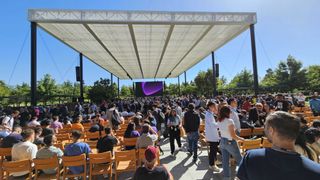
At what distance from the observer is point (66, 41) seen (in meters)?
20.8

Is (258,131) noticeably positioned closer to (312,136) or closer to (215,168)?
(215,168)

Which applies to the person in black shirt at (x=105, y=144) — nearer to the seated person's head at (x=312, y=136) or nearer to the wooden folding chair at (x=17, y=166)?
the wooden folding chair at (x=17, y=166)

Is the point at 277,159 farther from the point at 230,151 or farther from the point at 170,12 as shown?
the point at 170,12

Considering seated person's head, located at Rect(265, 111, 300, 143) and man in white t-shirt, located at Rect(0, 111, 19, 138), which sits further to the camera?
man in white t-shirt, located at Rect(0, 111, 19, 138)

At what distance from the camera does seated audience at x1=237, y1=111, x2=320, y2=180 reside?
1581 millimetres

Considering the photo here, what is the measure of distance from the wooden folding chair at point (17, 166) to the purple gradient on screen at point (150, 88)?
32.2 metres

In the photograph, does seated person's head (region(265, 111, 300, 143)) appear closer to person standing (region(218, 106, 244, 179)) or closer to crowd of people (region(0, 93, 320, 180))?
crowd of people (region(0, 93, 320, 180))

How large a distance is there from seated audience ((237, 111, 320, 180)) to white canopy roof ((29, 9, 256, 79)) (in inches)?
573

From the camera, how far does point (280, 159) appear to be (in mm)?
1623

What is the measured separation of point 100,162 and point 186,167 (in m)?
2.45

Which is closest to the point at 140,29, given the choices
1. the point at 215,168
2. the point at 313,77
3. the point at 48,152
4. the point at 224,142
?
the point at 215,168

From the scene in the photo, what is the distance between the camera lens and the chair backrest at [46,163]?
4742 mm

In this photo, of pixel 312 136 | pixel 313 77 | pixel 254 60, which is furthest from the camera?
pixel 313 77

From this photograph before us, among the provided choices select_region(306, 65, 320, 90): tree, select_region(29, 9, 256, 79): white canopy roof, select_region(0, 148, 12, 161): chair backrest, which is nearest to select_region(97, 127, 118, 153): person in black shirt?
select_region(0, 148, 12, 161): chair backrest
